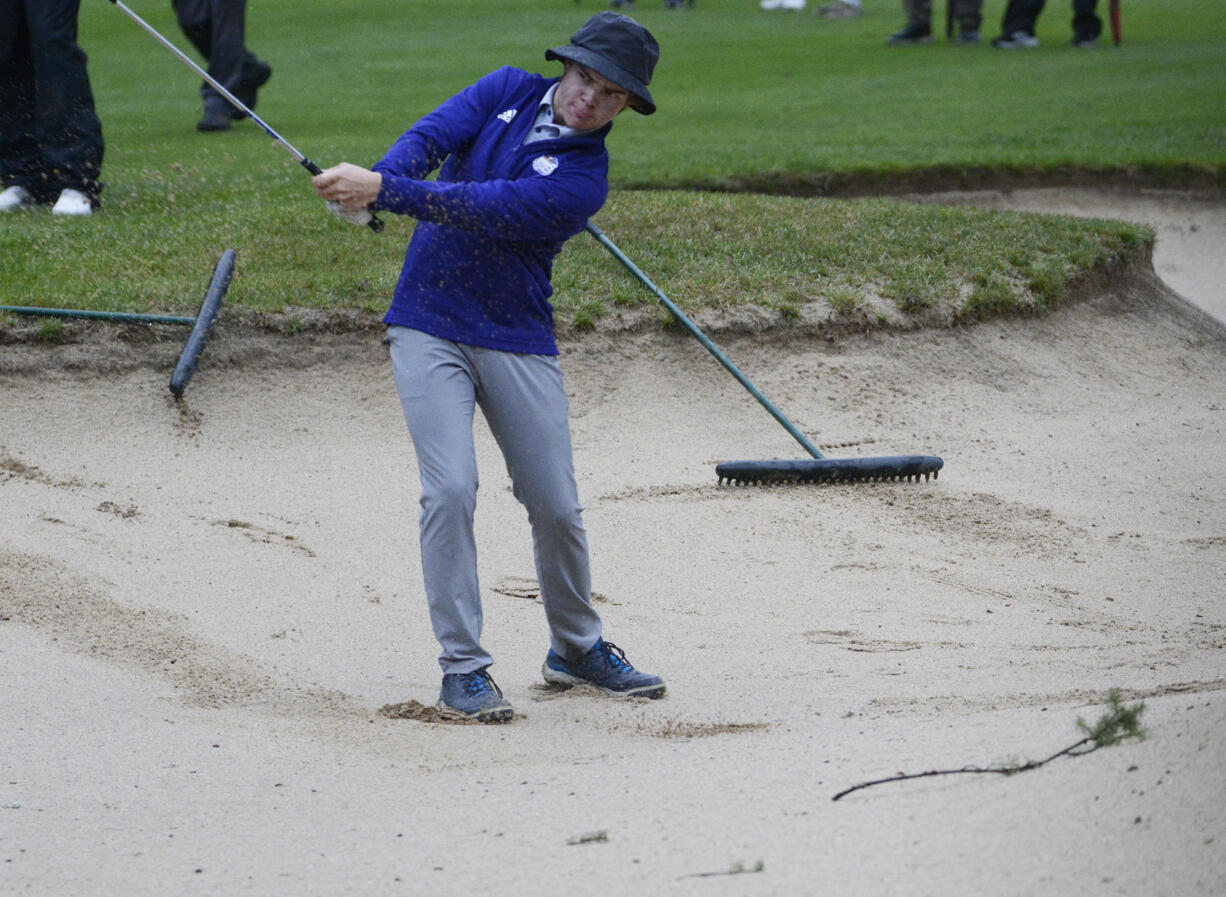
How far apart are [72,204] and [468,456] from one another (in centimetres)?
569

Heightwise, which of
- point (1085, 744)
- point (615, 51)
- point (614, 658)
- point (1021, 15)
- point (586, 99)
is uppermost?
point (615, 51)

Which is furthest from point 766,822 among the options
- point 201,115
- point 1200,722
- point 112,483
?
point 201,115

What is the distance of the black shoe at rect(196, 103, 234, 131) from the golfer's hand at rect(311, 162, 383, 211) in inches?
387

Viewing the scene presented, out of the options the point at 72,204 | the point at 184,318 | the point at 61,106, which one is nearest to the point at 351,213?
the point at 184,318

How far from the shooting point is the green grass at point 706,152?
7562mm

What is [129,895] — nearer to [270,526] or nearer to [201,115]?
[270,526]

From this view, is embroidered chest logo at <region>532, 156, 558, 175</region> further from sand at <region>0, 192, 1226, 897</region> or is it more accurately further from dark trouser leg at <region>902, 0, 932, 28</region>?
dark trouser leg at <region>902, 0, 932, 28</region>

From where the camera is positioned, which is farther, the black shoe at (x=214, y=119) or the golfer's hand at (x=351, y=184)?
the black shoe at (x=214, y=119)

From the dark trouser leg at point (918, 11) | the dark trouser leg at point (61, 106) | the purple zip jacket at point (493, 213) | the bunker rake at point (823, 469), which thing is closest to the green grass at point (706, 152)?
the dark trouser leg at point (61, 106)

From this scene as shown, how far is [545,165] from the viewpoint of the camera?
389 cm

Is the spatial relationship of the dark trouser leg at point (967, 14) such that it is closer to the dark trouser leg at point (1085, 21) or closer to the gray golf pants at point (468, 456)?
the dark trouser leg at point (1085, 21)

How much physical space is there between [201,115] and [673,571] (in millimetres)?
10075

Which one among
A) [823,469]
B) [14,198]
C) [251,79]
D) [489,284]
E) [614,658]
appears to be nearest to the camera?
[489,284]

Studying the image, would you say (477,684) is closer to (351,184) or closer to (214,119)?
(351,184)
